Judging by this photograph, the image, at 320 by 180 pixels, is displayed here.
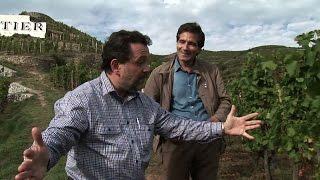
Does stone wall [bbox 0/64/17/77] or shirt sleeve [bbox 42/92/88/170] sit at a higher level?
shirt sleeve [bbox 42/92/88/170]

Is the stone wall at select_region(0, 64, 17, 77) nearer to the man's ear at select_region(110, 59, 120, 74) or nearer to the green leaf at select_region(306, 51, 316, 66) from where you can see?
the green leaf at select_region(306, 51, 316, 66)

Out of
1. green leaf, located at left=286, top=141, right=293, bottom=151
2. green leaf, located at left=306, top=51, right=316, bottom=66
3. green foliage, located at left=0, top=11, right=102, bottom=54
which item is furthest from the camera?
green foliage, located at left=0, top=11, right=102, bottom=54

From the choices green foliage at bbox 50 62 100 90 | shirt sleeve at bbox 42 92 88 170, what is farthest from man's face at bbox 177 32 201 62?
green foliage at bbox 50 62 100 90

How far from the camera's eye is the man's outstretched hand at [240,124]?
3.20 metres

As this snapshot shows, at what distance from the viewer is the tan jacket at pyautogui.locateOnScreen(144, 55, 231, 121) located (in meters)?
4.22

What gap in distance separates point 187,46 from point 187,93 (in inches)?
15.4

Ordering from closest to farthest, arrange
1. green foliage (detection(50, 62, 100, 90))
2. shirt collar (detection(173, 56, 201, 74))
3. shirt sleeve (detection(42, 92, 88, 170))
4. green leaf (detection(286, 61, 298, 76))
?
shirt sleeve (detection(42, 92, 88, 170)) < shirt collar (detection(173, 56, 201, 74)) < green leaf (detection(286, 61, 298, 76)) < green foliage (detection(50, 62, 100, 90))

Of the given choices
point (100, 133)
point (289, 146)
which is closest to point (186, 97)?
point (100, 133)

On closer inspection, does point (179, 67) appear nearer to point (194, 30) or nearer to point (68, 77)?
point (194, 30)

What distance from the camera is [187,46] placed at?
4.14 m

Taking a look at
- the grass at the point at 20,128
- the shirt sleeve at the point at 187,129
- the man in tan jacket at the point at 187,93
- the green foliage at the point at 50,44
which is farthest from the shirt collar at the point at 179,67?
the green foliage at the point at 50,44

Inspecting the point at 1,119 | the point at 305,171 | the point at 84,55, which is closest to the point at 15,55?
the point at 84,55

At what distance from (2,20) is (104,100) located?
63.1 meters

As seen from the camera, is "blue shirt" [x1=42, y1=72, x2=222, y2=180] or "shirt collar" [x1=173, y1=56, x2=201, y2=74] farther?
"shirt collar" [x1=173, y1=56, x2=201, y2=74]
